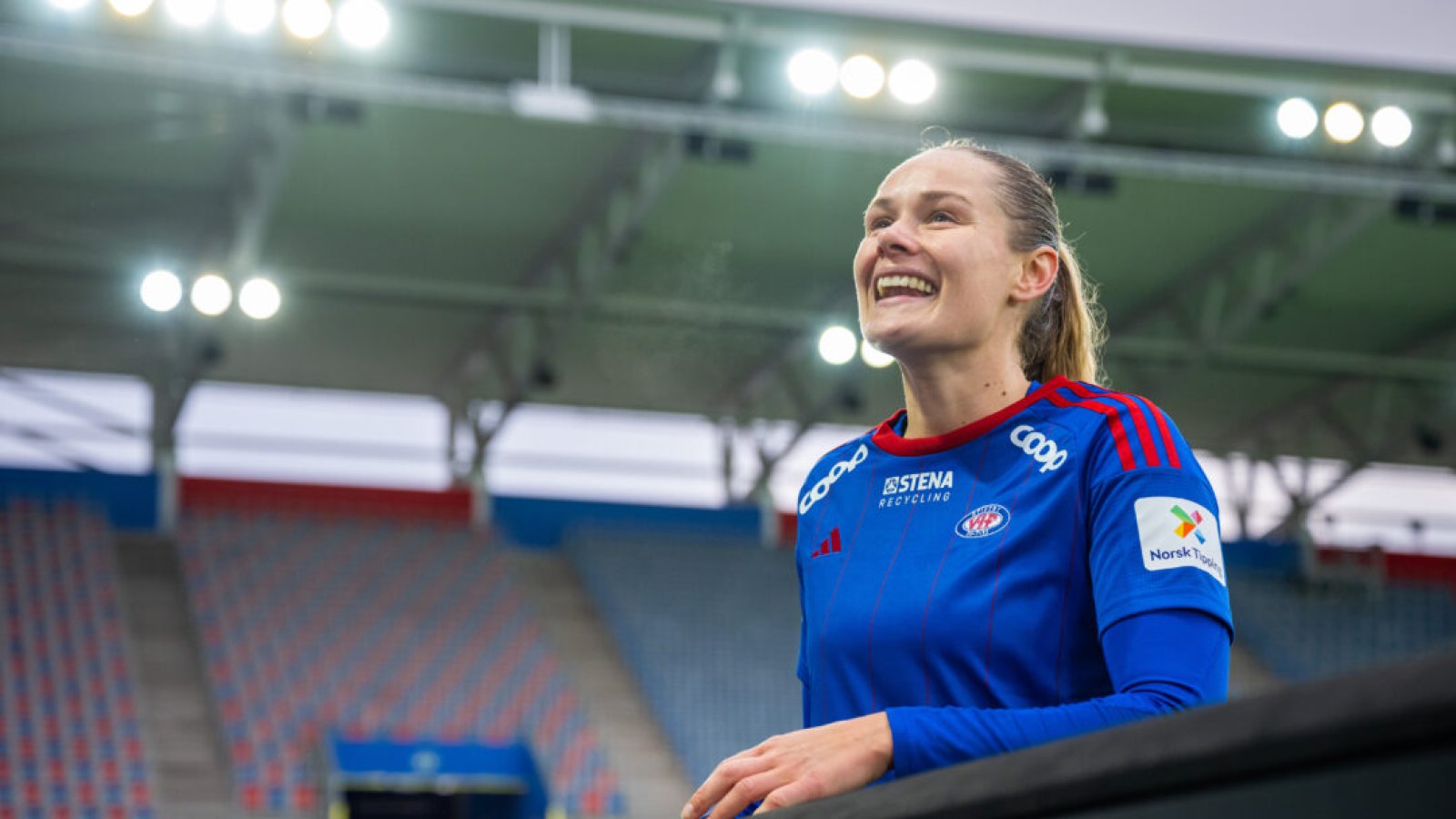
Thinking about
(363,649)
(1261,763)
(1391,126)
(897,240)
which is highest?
(1391,126)

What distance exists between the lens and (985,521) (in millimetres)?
1354

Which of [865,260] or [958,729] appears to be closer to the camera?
[958,729]

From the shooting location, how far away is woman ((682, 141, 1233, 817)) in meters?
1.12

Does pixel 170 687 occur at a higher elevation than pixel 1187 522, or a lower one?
higher

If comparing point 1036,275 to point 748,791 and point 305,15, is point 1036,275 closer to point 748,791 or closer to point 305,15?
point 748,791

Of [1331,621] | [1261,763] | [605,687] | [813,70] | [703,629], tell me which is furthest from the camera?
[1331,621]

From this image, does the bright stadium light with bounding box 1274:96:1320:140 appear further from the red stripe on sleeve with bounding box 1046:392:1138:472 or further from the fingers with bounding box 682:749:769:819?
the fingers with bounding box 682:749:769:819

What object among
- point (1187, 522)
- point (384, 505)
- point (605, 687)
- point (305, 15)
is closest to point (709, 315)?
point (605, 687)

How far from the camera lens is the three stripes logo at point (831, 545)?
151cm

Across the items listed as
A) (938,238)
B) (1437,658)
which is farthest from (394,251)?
(1437,658)

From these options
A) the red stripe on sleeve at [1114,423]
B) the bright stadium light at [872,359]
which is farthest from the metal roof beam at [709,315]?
the red stripe on sleeve at [1114,423]

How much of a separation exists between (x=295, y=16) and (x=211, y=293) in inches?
124

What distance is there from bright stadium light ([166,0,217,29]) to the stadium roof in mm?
100

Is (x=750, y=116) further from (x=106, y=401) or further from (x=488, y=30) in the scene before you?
(x=106, y=401)
